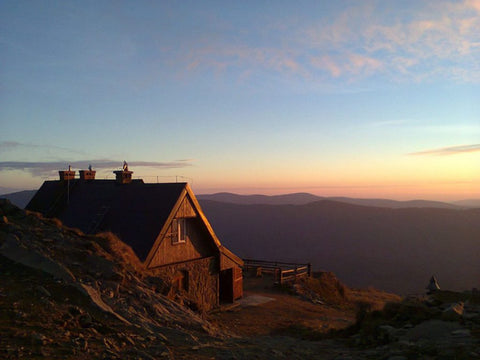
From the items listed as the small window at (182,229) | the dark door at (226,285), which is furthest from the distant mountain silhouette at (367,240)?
the small window at (182,229)

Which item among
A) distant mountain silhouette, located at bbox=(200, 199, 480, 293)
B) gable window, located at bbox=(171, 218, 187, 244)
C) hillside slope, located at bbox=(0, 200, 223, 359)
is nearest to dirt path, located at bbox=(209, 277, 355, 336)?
gable window, located at bbox=(171, 218, 187, 244)

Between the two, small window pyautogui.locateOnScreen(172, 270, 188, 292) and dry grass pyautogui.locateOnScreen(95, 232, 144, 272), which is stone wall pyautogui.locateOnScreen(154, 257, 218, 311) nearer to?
small window pyautogui.locateOnScreen(172, 270, 188, 292)

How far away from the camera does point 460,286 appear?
4422cm

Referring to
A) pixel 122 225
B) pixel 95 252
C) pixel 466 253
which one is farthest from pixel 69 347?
pixel 466 253

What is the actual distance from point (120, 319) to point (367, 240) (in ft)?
252

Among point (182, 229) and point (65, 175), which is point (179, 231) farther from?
point (65, 175)

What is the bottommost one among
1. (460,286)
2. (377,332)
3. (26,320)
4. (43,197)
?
(460,286)

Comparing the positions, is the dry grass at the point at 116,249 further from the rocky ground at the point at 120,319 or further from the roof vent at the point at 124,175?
the roof vent at the point at 124,175

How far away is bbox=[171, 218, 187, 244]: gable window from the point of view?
19.0 meters


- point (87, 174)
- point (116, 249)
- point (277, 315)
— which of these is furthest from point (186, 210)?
point (87, 174)

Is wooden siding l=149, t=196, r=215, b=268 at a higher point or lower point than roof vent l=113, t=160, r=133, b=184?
lower

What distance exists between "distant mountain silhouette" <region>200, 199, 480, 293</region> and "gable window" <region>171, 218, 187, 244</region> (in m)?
31.1

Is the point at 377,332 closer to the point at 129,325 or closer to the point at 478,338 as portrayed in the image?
the point at 478,338

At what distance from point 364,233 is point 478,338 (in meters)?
80.7
